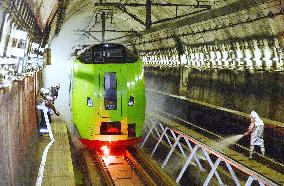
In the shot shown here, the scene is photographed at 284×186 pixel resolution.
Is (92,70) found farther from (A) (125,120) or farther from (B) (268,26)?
(B) (268,26)

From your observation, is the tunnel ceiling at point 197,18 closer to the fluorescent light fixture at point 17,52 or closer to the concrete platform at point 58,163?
the fluorescent light fixture at point 17,52

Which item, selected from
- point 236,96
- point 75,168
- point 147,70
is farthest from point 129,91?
point 147,70

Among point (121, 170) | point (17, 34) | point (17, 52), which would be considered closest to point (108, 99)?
point (121, 170)

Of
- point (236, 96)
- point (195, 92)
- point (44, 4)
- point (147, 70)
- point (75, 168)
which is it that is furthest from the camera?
point (147, 70)

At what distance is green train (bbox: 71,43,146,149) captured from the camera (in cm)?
1397

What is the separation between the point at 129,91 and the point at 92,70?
139 cm

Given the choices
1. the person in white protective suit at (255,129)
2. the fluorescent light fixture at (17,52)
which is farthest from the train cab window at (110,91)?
the fluorescent light fixture at (17,52)

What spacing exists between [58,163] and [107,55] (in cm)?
526

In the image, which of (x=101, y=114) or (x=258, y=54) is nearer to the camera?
(x=101, y=114)

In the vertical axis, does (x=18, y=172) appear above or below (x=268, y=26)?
below

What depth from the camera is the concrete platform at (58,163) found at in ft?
28.5

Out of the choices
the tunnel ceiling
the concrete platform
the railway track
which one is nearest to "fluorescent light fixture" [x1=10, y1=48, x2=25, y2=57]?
the tunnel ceiling

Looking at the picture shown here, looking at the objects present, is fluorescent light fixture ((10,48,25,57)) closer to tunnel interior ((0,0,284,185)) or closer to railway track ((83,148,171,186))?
tunnel interior ((0,0,284,185))

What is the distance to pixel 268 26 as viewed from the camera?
45.0 ft
